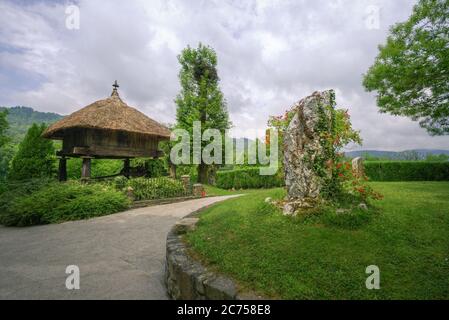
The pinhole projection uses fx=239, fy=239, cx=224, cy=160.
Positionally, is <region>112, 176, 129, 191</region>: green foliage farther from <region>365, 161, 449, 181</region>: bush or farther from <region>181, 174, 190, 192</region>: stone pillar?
<region>365, 161, 449, 181</region>: bush

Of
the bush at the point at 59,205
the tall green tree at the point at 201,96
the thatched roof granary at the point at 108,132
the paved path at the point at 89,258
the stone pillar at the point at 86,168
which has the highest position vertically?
the tall green tree at the point at 201,96

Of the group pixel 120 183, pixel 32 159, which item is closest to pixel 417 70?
pixel 120 183

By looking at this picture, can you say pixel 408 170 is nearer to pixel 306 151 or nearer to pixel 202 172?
pixel 202 172

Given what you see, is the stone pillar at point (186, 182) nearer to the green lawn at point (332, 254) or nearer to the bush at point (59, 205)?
the bush at point (59, 205)

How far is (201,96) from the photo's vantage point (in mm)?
21141

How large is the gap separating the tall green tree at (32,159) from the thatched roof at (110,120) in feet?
17.4

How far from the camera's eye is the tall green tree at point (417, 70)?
940 centimetres

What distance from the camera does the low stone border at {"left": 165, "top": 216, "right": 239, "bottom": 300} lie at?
9.43 feet

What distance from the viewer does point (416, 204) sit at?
18.0ft

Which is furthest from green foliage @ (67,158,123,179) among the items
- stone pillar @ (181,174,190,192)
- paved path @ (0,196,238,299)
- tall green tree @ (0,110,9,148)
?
paved path @ (0,196,238,299)

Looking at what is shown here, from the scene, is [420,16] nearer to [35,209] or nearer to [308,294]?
[308,294]

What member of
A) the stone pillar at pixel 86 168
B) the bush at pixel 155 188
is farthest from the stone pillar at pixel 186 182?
the stone pillar at pixel 86 168

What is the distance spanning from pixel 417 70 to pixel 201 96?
15242 millimetres

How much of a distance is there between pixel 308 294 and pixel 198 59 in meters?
22.2
